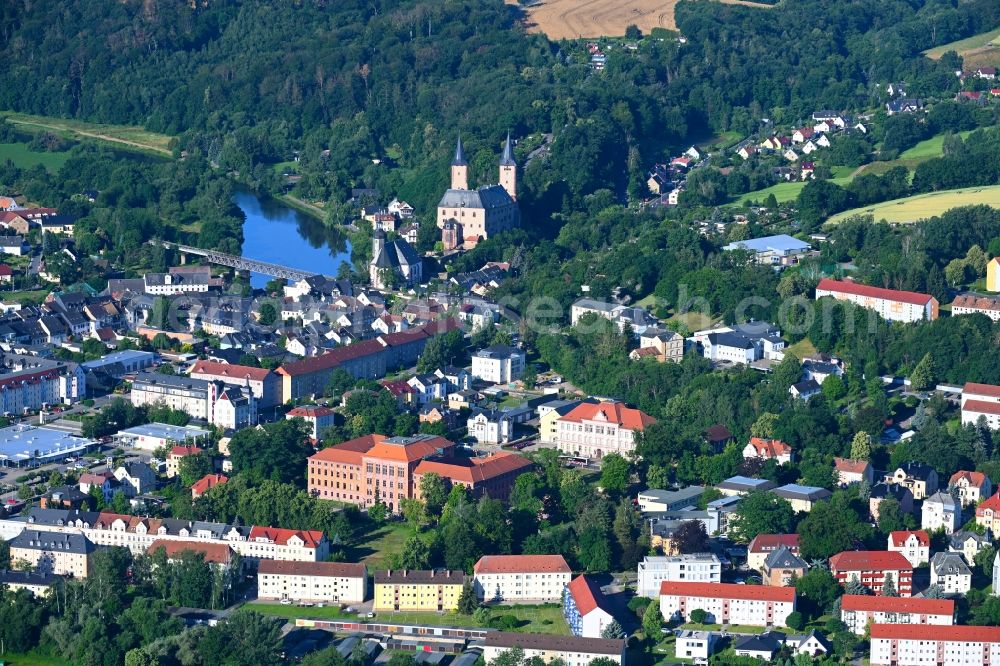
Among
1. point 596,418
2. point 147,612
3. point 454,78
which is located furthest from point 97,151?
point 147,612

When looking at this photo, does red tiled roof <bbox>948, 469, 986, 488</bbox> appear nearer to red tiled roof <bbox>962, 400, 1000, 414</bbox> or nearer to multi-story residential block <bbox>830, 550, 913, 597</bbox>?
red tiled roof <bbox>962, 400, 1000, 414</bbox>

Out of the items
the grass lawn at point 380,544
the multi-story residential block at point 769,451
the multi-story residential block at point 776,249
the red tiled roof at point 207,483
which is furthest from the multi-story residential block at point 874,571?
the multi-story residential block at point 776,249

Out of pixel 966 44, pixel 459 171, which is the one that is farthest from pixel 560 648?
pixel 966 44

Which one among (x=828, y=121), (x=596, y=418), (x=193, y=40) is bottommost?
(x=596, y=418)

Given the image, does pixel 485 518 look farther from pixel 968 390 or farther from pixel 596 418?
pixel 968 390

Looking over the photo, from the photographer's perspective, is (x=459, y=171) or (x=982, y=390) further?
(x=459, y=171)

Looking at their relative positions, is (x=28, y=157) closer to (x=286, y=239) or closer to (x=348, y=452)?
(x=286, y=239)
